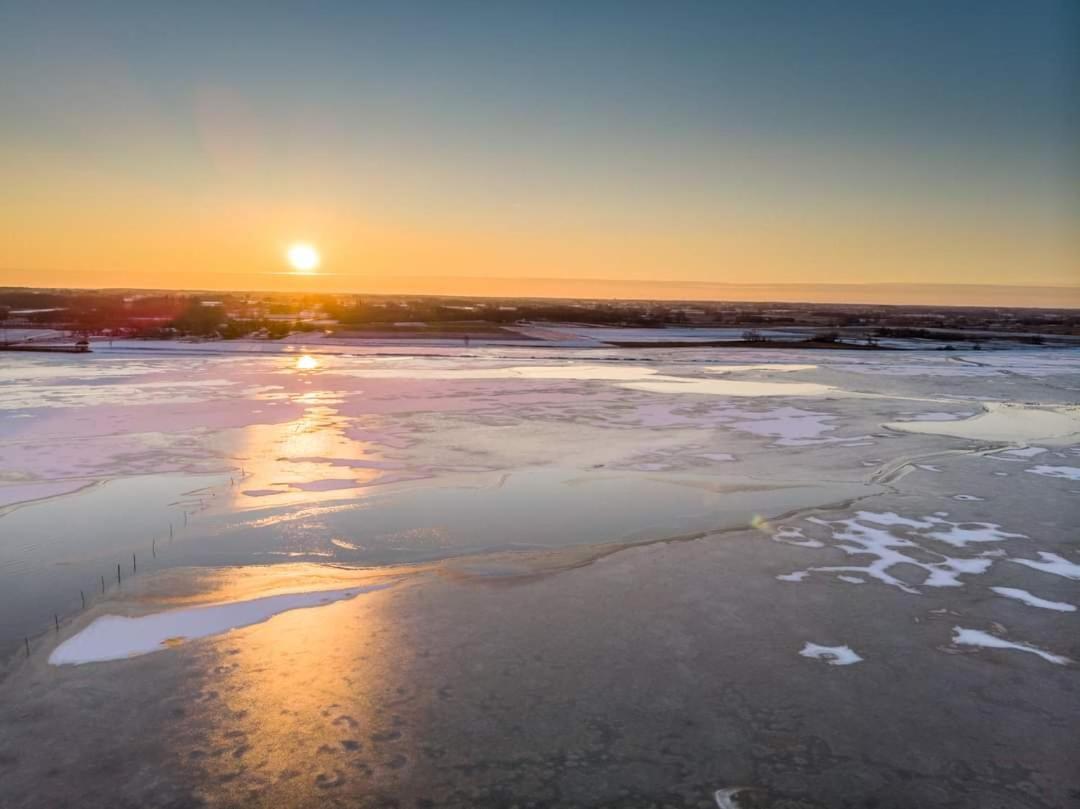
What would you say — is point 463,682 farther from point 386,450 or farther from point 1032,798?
point 386,450

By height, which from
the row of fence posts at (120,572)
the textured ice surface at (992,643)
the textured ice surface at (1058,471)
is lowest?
the textured ice surface at (992,643)

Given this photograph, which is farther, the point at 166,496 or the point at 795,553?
the point at 166,496

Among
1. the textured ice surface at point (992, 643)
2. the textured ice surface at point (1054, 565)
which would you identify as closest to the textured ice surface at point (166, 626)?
the textured ice surface at point (992, 643)

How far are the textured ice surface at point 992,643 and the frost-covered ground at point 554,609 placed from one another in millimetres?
25

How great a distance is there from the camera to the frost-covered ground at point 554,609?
161 inches

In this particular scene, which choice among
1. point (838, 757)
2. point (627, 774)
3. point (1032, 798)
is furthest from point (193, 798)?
point (1032, 798)

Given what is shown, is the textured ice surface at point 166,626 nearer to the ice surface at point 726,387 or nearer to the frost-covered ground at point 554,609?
the frost-covered ground at point 554,609

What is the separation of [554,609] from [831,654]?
2.06m

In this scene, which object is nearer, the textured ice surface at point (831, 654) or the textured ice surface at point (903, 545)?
the textured ice surface at point (831, 654)

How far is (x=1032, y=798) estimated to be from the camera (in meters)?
3.81

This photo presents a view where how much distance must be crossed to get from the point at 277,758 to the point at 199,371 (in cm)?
2424

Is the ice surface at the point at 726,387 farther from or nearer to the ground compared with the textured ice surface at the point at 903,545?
farther from the ground

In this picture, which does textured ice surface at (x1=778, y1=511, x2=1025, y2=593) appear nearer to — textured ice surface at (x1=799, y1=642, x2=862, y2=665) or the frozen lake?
the frozen lake

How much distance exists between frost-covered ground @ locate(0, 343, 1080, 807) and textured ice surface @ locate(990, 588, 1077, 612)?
0.03 m
